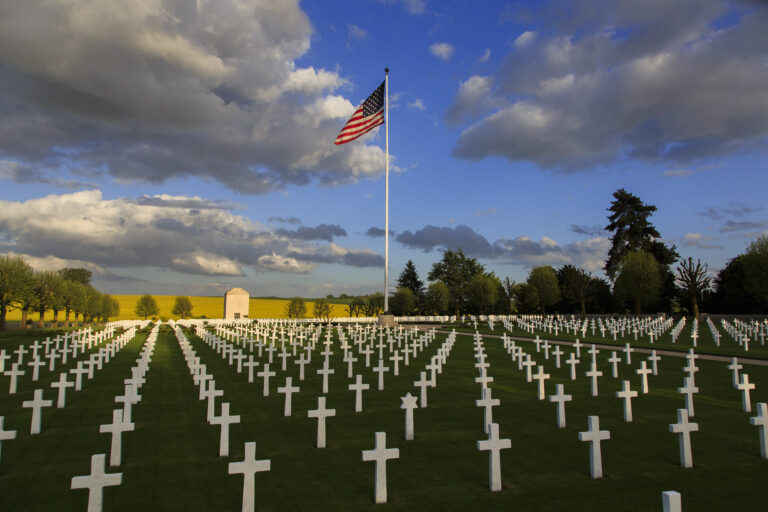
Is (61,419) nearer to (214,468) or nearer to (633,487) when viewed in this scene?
(214,468)

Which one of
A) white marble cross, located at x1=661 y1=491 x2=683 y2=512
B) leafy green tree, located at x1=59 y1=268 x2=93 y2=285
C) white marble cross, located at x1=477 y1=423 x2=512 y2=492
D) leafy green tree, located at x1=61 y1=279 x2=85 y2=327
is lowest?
white marble cross, located at x1=477 y1=423 x2=512 y2=492

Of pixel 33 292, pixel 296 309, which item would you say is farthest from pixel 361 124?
pixel 296 309

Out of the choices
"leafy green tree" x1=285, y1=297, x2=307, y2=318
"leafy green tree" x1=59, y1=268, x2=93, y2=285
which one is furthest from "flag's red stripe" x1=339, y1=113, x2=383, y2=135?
"leafy green tree" x1=59, y1=268, x2=93, y2=285

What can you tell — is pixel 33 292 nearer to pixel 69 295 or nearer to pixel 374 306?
pixel 69 295

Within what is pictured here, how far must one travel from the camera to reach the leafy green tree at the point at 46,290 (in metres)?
49.8

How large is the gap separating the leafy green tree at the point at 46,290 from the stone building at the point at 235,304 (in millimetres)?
19847

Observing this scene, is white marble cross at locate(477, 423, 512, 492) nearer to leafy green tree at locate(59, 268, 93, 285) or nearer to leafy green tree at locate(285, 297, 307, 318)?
leafy green tree at locate(285, 297, 307, 318)

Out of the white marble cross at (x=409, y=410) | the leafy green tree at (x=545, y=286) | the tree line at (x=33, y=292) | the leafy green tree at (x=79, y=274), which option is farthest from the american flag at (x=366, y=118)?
the leafy green tree at (x=79, y=274)

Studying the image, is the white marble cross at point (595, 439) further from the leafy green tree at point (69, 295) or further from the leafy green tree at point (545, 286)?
the leafy green tree at point (545, 286)

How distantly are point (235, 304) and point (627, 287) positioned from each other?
168 ft

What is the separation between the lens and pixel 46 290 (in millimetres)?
50656

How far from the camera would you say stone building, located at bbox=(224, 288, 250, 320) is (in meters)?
66.7

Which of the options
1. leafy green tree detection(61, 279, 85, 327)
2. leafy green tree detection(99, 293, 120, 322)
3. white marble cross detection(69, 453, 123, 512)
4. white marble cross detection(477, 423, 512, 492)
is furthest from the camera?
leafy green tree detection(99, 293, 120, 322)

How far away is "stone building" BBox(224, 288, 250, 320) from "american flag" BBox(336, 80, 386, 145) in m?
40.6
